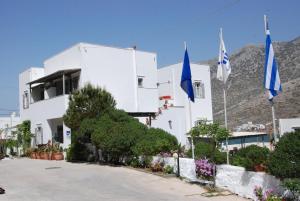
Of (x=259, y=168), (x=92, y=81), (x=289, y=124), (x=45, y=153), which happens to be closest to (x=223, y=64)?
(x=259, y=168)

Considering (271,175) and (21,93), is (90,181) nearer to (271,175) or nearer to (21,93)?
(271,175)

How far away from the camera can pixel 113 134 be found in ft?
67.8

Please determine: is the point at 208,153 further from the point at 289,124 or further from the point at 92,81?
the point at 92,81

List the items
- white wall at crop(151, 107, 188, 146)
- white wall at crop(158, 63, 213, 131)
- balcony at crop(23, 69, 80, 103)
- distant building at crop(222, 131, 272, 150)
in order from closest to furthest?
balcony at crop(23, 69, 80, 103) < white wall at crop(151, 107, 188, 146) < distant building at crop(222, 131, 272, 150) < white wall at crop(158, 63, 213, 131)

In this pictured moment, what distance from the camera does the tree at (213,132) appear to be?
583 inches

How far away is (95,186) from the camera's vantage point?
609 inches

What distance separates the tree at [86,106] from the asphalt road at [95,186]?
3896 mm

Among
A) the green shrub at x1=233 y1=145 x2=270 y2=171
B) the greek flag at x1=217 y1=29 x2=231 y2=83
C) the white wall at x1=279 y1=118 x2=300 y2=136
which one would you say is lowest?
the green shrub at x1=233 y1=145 x2=270 y2=171

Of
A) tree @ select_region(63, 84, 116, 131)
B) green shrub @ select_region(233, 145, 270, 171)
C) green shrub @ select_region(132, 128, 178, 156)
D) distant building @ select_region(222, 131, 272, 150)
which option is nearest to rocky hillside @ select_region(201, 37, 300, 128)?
distant building @ select_region(222, 131, 272, 150)

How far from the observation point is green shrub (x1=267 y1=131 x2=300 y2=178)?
425 inches

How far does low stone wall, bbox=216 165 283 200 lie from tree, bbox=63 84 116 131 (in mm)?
10346

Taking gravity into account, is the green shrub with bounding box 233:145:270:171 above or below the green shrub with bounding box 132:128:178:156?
below

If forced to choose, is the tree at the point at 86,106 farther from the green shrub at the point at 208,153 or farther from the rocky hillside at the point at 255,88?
the rocky hillside at the point at 255,88

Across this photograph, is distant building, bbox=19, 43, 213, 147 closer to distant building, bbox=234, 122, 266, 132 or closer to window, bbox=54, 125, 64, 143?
window, bbox=54, 125, 64, 143
